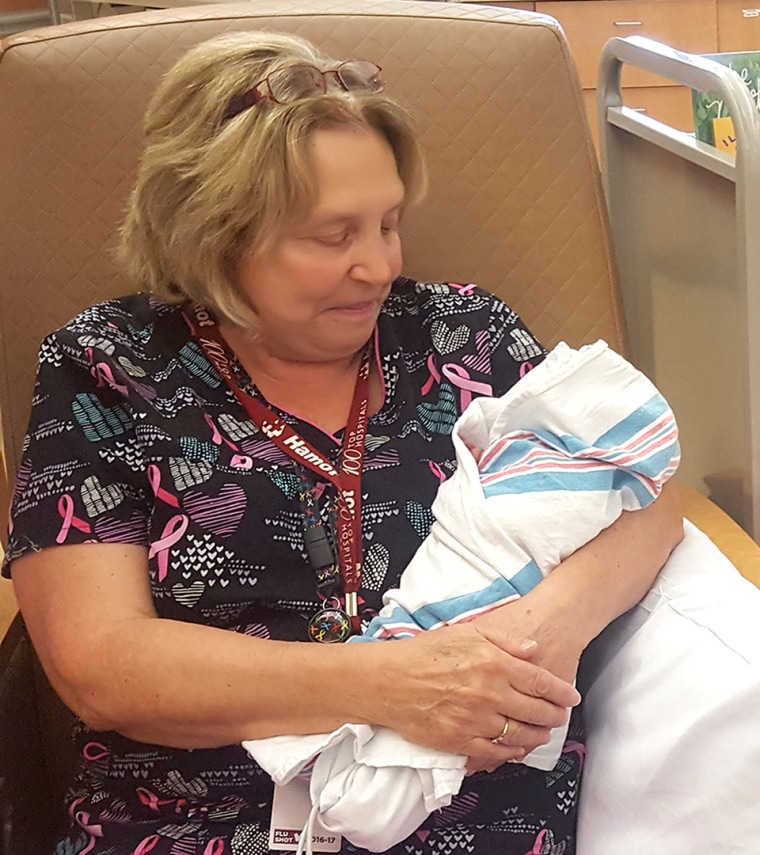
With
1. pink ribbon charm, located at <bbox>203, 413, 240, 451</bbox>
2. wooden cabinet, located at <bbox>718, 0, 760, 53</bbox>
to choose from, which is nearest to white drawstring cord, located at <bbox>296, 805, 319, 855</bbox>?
pink ribbon charm, located at <bbox>203, 413, 240, 451</bbox>

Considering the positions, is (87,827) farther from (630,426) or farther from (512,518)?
(630,426)

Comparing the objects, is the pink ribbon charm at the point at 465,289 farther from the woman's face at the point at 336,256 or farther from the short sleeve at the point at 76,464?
the short sleeve at the point at 76,464

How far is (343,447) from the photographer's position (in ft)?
4.05

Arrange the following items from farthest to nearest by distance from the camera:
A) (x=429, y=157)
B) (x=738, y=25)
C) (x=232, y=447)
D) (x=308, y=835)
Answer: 1. (x=738, y=25)
2. (x=429, y=157)
3. (x=232, y=447)
4. (x=308, y=835)

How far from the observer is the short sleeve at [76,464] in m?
1.12

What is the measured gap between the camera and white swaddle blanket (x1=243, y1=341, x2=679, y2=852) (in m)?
1.00

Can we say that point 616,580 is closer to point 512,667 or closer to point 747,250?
point 512,667

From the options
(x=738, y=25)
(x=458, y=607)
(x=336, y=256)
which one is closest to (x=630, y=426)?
(x=458, y=607)

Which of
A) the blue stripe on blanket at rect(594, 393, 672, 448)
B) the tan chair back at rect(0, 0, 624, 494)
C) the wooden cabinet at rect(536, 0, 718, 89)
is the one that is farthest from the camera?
the wooden cabinet at rect(536, 0, 718, 89)

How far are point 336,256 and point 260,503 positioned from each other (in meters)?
0.28

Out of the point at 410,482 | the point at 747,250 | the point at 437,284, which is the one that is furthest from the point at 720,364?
the point at 410,482

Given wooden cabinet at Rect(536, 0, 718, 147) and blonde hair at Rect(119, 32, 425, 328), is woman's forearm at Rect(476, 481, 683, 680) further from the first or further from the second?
wooden cabinet at Rect(536, 0, 718, 147)

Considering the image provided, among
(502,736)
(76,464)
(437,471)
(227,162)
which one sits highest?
(227,162)

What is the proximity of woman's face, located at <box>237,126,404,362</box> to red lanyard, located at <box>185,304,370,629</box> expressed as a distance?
7cm
